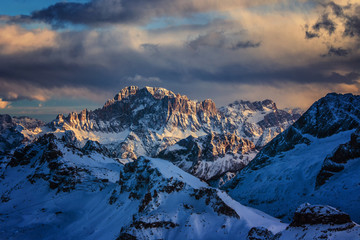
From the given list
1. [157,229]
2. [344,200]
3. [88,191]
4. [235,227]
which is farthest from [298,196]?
[88,191]

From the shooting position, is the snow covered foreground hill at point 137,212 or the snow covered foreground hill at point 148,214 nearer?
the snow covered foreground hill at point 148,214

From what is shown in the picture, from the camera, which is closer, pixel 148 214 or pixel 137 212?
pixel 148 214

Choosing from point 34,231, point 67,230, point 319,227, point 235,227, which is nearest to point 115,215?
point 67,230

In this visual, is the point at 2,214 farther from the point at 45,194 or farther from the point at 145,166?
the point at 145,166

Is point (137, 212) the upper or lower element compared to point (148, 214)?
lower

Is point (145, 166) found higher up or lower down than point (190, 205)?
higher up

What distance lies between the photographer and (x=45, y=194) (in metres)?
200

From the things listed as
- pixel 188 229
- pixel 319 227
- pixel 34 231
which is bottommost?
pixel 34 231

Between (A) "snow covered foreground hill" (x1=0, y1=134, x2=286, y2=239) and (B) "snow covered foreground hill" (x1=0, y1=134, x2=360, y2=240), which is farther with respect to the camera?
(A) "snow covered foreground hill" (x1=0, y1=134, x2=286, y2=239)

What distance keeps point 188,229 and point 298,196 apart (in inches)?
3723

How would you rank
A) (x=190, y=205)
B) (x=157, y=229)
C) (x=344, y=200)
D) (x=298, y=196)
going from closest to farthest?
(x=157, y=229), (x=190, y=205), (x=344, y=200), (x=298, y=196)

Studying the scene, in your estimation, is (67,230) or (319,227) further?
(67,230)

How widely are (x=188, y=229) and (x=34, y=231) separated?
3152 inches

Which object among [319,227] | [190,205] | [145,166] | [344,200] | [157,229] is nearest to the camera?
[319,227]
